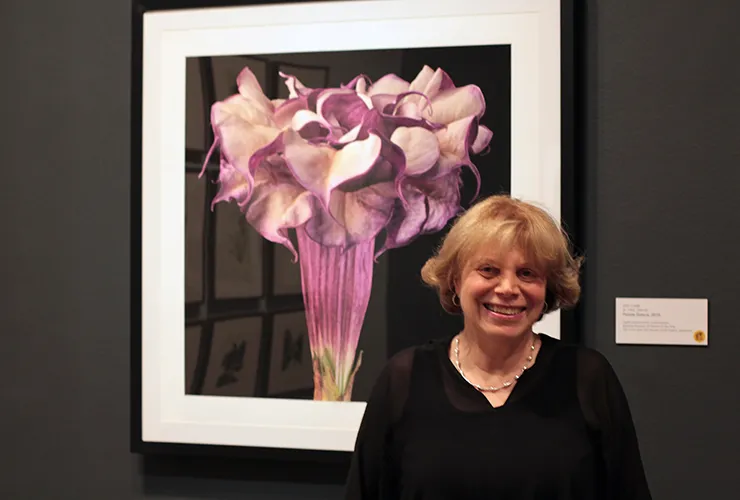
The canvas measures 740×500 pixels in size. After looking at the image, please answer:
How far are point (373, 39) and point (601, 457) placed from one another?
3.36ft

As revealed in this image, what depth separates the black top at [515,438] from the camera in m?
1.33

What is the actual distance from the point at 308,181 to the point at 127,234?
0.48m

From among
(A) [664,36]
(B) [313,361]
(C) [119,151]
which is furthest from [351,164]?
(A) [664,36]

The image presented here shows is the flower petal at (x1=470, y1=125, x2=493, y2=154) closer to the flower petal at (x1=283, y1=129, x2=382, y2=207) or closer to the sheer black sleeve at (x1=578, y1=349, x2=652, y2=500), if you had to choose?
the flower petal at (x1=283, y1=129, x2=382, y2=207)

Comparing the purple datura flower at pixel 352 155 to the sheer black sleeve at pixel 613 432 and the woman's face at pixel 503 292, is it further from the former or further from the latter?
the sheer black sleeve at pixel 613 432

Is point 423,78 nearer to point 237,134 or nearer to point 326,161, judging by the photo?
point 326,161

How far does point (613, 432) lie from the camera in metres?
1.36

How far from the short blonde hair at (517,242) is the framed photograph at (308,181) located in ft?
1.19

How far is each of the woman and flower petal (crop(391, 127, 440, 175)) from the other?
418mm

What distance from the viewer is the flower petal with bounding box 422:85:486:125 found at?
5.94 ft

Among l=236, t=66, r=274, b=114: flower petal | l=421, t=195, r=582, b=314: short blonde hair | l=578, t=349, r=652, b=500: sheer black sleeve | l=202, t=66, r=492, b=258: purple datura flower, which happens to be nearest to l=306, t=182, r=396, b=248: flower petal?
l=202, t=66, r=492, b=258: purple datura flower

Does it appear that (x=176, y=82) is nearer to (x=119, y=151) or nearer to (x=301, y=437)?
(x=119, y=151)

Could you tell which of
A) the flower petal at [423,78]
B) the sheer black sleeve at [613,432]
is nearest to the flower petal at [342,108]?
the flower petal at [423,78]

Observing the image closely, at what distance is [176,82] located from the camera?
Answer: 76.7 inches
